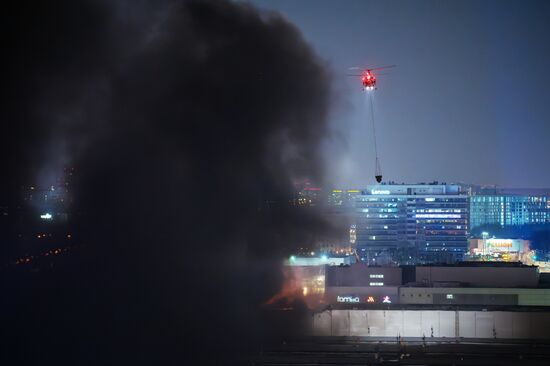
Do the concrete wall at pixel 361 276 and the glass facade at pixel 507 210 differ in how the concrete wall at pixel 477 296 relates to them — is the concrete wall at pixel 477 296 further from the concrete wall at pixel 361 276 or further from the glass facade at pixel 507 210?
the glass facade at pixel 507 210

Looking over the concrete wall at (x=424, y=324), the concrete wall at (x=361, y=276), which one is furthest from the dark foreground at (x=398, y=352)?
the concrete wall at (x=361, y=276)

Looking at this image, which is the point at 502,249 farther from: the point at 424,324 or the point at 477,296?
the point at 424,324

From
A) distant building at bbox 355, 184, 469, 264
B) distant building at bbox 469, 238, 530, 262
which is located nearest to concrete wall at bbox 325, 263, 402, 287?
distant building at bbox 469, 238, 530, 262

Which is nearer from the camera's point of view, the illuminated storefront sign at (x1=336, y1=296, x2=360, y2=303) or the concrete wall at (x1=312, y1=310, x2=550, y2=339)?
the concrete wall at (x1=312, y1=310, x2=550, y2=339)

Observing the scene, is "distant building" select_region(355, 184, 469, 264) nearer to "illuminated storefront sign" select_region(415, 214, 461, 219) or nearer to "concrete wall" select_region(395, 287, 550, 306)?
"illuminated storefront sign" select_region(415, 214, 461, 219)

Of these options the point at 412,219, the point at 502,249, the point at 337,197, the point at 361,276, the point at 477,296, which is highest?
the point at 337,197

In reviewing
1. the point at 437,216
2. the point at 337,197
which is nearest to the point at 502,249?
the point at 437,216
